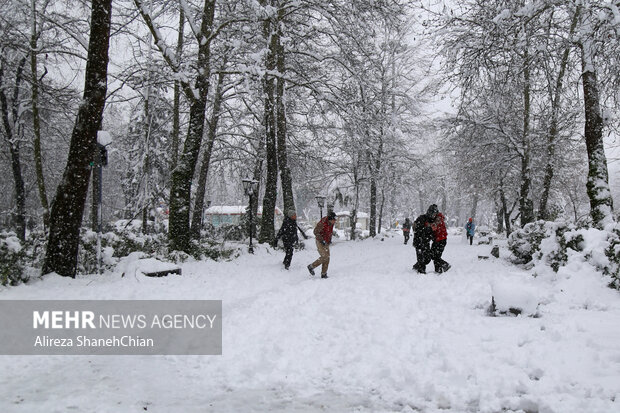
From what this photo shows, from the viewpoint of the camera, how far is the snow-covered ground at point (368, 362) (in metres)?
2.99

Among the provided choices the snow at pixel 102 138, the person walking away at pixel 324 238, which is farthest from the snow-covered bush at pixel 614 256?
the snow at pixel 102 138

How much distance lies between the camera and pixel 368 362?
12.6 ft

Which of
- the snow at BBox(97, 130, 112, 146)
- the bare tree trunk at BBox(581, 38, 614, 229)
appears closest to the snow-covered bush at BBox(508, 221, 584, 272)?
the bare tree trunk at BBox(581, 38, 614, 229)

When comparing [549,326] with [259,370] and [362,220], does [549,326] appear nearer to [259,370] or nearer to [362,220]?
[259,370]

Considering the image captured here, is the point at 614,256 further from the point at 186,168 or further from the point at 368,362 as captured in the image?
the point at 186,168

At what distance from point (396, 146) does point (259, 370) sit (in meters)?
25.2

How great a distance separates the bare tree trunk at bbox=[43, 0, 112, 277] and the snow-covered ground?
645 mm

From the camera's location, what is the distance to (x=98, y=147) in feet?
26.7

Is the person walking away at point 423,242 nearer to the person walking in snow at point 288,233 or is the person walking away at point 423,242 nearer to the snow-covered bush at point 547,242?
the snow-covered bush at point 547,242

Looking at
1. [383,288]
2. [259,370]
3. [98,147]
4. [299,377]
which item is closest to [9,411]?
[259,370]

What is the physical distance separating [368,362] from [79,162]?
6.27m

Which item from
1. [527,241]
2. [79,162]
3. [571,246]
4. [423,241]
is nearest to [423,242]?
[423,241]

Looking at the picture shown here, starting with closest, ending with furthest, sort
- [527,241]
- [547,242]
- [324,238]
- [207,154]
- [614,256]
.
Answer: [614,256]
[547,242]
[324,238]
[527,241]
[207,154]

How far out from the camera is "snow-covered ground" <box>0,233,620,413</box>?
2.99 meters
